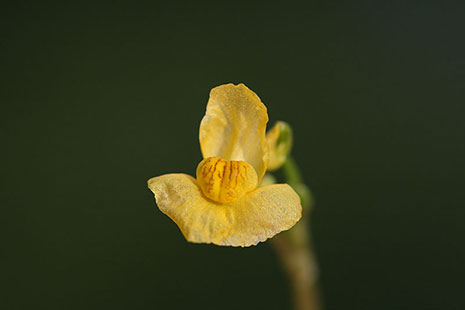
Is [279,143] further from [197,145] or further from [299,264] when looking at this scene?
[197,145]

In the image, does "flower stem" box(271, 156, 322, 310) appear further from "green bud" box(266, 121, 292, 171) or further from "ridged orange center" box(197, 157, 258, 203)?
"ridged orange center" box(197, 157, 258, 203)

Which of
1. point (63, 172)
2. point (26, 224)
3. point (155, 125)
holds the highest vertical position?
point (155, 125)

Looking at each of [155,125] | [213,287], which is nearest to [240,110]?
→ [213,287]

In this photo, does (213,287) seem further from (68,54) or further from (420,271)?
(68,54)

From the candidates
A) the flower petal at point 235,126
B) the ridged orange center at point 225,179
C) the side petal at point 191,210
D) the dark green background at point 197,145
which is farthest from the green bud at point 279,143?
the dark green background at point 197,145

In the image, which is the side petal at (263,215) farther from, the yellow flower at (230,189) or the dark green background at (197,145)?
the dark green background at (197,145)

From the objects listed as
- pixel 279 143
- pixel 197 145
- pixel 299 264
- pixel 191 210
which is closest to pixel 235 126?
pixel 279 143
